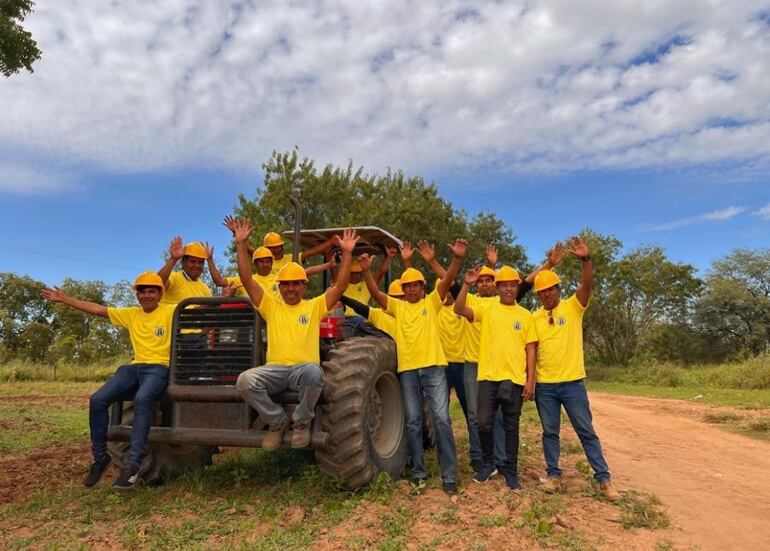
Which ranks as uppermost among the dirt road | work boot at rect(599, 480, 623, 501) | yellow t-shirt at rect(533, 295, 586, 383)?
yellow t-shirt at rect(533, 295, 586, 383)

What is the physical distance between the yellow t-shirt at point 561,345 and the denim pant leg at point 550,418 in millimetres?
102

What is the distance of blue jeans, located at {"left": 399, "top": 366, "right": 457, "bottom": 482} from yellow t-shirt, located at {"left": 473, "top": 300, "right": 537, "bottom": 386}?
447 mm

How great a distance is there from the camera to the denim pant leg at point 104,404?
552 centimetres

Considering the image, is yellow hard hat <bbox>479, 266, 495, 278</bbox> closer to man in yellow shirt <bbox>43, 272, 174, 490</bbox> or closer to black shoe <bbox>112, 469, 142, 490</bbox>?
man in yellow shirt <bbox>43, 272, 174, 490</bbox>

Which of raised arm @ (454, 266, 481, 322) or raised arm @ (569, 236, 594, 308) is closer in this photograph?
raised arm @ (569, 236, 594, 308)

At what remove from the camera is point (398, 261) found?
69.4 feet

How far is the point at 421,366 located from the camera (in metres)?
5.97

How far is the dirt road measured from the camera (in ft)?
16.4

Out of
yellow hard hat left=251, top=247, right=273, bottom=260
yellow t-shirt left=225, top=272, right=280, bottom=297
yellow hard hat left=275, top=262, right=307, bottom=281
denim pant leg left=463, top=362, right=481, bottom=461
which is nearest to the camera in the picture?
yellow hard hat left=275, top=262, right=307, bottom=281

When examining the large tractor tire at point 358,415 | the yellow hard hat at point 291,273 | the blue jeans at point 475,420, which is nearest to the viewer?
the large tractor tire at point 358,415

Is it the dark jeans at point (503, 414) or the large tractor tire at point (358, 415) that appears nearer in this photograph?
the large tractor tire at point (358, 415)

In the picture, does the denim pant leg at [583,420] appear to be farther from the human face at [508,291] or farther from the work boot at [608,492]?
the human face at [508,291]

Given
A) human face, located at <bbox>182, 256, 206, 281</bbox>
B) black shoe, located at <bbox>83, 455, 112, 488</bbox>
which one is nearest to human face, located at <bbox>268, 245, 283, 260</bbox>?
human face, located at <bbox>182, 256, 206, 281</bbox>

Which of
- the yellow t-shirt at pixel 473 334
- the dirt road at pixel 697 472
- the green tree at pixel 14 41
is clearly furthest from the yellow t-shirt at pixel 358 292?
the green tree at pixel 14 41
